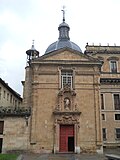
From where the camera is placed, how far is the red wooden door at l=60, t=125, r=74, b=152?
30.6 m

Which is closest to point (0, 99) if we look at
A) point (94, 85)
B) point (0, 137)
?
point (0, 137)

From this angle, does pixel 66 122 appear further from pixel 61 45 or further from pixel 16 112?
pixel 61 45

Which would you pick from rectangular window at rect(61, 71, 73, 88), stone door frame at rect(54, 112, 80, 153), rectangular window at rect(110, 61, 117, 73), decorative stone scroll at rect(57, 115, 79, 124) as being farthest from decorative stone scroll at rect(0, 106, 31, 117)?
rectangular window at rect(110, 61, 117, 73)

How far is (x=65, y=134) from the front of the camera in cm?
3119

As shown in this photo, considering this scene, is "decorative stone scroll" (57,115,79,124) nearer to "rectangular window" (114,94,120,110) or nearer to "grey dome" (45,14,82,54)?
"rectangular window" (114,94,120,110)

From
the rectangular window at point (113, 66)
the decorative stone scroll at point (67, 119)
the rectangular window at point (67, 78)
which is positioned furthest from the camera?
the rectangular window at point (113, 66)

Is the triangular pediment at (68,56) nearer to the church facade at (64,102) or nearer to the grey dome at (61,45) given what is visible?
the church facade at (64,102)

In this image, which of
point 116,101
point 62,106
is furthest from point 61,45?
point 62,106

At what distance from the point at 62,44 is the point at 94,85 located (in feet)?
38.0

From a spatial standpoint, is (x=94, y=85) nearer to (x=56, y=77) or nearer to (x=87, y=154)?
(x=56, y=77)

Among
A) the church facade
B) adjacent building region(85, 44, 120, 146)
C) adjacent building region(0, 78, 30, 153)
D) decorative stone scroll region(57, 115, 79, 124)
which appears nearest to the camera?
adjacent building region(0, 78, 30, 153)

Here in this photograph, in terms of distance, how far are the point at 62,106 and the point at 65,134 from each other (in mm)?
3489

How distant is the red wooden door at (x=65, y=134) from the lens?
Result: 100 feet

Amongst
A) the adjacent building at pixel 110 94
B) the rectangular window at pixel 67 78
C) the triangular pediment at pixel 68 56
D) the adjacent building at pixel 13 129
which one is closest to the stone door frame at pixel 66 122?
Answer: the adjacent building at pixel 13 129
